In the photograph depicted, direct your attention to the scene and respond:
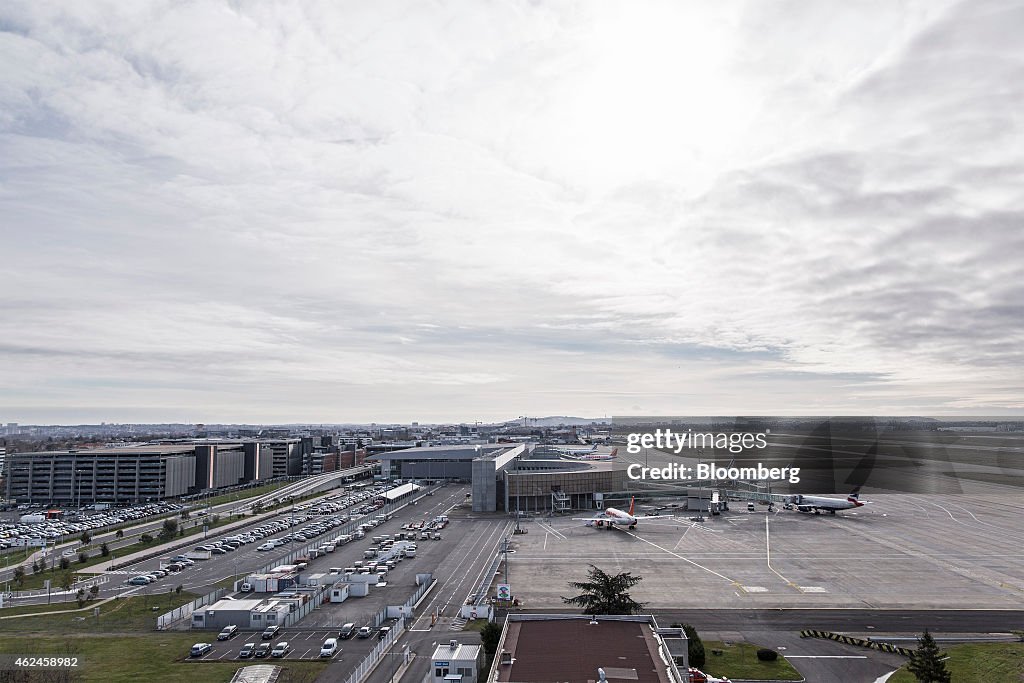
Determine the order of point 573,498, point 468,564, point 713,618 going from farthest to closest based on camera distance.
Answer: point 573,498
point 468,564
point 713,618

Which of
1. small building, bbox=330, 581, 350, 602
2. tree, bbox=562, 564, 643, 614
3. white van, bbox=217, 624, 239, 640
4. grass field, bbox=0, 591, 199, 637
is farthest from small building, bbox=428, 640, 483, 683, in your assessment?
grass field, bbox=0, 591, 199, 637

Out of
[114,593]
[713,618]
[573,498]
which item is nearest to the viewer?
[713,618]

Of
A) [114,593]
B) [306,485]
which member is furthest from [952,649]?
[306,485]

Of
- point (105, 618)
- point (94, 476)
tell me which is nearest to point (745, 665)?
point (105, 618)

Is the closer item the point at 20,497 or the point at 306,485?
the point at 20,497

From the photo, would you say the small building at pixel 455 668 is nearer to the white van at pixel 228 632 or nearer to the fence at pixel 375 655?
the fence at pixel 375 655

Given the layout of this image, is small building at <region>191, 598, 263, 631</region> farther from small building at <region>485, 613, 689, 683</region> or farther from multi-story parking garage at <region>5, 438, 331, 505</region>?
multi-story parking garage at <region>5, 438, 331, 505</region>

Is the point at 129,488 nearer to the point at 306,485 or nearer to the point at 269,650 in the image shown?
the point at 306,485
